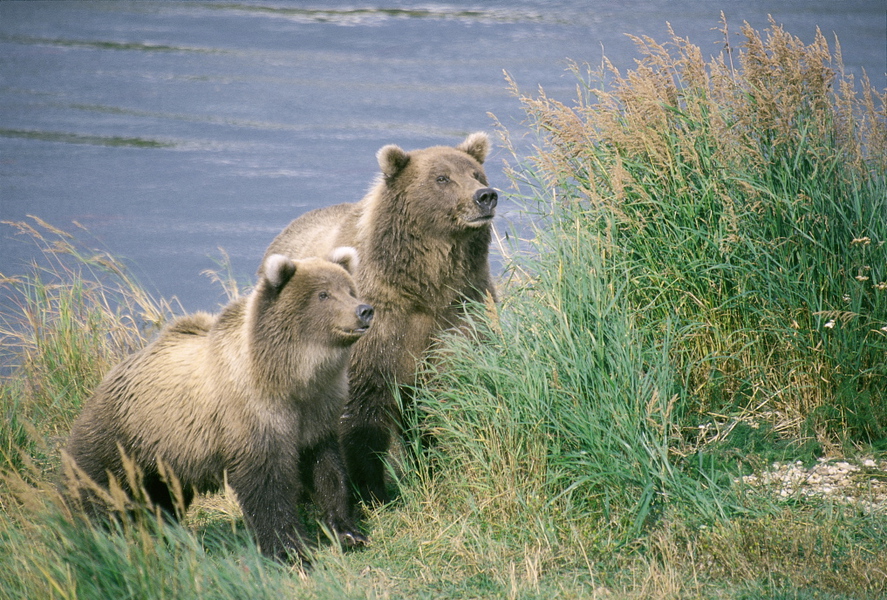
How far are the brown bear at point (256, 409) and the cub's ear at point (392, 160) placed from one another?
2.49 ft

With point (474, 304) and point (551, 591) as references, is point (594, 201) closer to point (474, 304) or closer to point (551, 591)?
point (474, 304)

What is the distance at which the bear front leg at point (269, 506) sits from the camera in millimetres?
5246

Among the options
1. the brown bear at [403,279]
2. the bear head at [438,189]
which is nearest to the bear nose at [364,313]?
the brown bear at [403,279]

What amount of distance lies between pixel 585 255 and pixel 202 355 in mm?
2261

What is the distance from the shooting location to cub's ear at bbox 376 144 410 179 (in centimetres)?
606

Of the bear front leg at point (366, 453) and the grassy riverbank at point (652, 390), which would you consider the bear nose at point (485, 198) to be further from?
the bear front leg at point (366, 453)

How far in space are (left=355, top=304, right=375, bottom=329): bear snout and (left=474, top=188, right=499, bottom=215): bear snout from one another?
1078mm

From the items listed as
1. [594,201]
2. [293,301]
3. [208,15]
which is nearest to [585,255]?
[594,201]

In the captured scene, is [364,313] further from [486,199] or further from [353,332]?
[486,199]

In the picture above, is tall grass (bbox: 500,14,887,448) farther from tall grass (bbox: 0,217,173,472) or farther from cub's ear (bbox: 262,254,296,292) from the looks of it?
tall grass (bbox: 0,217,173,472)

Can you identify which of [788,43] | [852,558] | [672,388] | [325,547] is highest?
[788,43]

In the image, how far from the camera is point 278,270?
5211 mm

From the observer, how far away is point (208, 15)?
29.7 metres

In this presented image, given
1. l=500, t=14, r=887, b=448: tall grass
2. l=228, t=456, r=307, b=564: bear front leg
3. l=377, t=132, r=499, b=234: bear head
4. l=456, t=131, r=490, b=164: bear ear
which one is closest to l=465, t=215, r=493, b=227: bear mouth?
l=377, t=132, r=499, b=234: bear head
